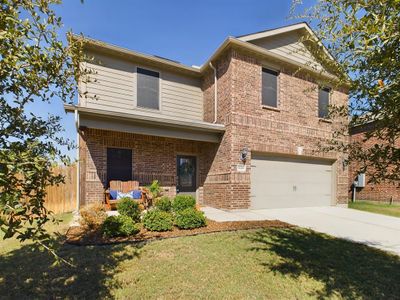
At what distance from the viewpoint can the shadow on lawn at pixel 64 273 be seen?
322cm

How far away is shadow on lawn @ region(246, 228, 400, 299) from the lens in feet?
11.4

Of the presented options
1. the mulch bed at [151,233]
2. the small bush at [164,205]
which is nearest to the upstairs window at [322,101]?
the mulch bed at [151,233]

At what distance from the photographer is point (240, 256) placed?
14.7ft

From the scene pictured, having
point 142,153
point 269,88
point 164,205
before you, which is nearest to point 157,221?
point 164,205

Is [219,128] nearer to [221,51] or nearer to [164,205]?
[221,51]

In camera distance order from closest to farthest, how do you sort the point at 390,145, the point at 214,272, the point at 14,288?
1. the point at 390,145
2. the point at 14,288
3. the point at 214,272

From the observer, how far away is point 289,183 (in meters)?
10.8

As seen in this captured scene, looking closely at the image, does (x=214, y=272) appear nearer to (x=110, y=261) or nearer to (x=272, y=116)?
(x=110, y=261)

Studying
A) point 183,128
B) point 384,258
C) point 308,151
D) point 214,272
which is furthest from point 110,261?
point 308,151

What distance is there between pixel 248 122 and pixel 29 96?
8.22 metres

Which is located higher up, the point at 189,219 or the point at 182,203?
the point at 182,203

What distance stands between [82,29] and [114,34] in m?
7.81

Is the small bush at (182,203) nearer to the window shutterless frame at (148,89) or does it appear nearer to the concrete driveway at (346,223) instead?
the concrete driveway at (346,223)

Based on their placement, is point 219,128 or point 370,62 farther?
point 219,128
